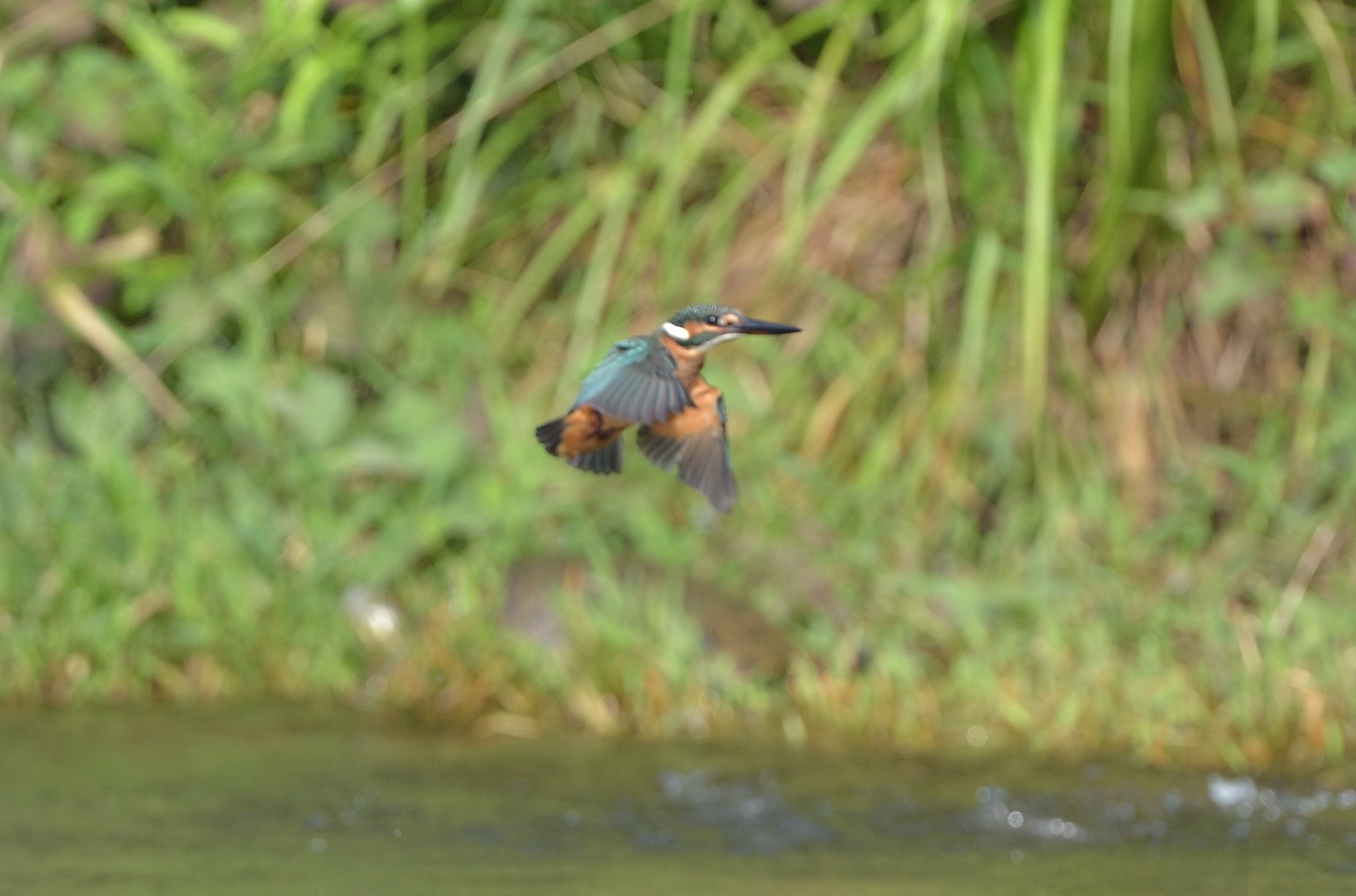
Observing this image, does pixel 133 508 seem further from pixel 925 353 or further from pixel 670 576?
pixel 925 353

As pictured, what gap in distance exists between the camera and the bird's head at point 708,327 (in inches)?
81.1

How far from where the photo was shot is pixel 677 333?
7.04ft

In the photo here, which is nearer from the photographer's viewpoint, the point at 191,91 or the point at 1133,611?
→ the point at 1133,611

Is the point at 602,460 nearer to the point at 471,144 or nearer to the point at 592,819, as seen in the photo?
the point at 592,819

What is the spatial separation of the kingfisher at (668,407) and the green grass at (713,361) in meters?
1.76

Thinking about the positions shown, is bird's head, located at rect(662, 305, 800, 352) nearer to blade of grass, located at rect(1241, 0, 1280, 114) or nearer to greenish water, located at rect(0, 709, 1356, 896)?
greenish water, located at rect(0, 709, 1356, 896)

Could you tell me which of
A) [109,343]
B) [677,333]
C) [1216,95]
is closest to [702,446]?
[677,333]

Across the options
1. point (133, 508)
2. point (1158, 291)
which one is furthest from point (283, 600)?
point (1158, 291)

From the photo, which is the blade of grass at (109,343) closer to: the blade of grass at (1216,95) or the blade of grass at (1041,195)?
the blade of grass at (1041,195)

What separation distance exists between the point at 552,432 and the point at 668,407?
328 mm

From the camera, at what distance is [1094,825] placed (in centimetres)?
336

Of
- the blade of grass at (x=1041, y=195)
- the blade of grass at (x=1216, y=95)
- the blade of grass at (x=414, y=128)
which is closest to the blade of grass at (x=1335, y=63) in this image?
the blade of grass at (x=1216, y=95)

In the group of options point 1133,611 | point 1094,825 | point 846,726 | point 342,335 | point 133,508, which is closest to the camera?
point 1094,825

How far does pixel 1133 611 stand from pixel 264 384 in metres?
2.09
